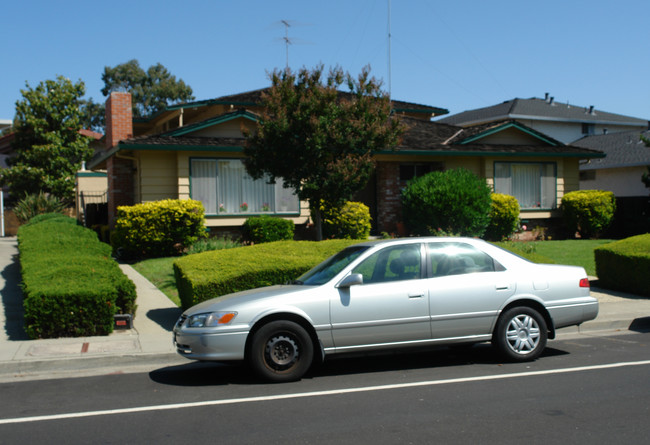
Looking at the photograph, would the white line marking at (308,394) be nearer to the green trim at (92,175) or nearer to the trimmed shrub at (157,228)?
the trimmed shrub at (157,228)

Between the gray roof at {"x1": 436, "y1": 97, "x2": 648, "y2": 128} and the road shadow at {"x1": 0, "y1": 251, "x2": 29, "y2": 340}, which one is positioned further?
the gray roof at {"x1": 436, "y1": 97, "x2": 648, "y2": 128}

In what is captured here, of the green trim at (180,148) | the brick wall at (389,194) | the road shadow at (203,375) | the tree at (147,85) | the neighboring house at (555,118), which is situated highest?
the tree at (147,85)

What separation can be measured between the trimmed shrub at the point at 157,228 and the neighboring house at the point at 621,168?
1960 cm

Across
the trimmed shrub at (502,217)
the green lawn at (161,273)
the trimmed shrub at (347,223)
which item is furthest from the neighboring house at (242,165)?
the green lawn at (161,273)

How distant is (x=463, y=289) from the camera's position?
725cm

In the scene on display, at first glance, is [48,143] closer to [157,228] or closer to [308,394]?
[157,228]

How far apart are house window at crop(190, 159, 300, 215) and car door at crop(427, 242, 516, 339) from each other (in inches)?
434

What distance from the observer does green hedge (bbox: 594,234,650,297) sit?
1191 cm

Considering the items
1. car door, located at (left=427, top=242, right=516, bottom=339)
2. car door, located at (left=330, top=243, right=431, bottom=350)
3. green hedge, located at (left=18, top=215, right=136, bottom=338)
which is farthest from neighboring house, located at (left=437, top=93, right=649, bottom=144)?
car door, located at (left=330, top=243, right=431, bottom=350)

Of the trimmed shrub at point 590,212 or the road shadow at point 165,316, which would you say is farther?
the trimmed shrub at point 590,212

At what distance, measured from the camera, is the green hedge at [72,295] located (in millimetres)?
8758

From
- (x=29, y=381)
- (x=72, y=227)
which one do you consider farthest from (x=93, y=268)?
(x=72, y=227)

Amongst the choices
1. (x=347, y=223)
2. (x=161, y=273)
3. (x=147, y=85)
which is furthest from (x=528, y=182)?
(x=147, y=85)

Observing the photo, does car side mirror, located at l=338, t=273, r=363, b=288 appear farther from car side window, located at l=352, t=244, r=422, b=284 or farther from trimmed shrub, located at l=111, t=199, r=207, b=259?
trimmed shrub, located at l=111, t=199, r=207, b=259
